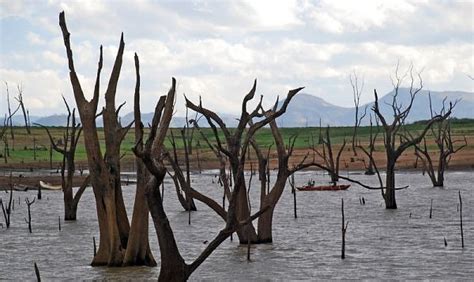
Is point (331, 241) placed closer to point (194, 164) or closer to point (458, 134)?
point (194, 164)

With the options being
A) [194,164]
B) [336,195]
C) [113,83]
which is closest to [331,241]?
[113,83]

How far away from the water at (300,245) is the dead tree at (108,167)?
525mm

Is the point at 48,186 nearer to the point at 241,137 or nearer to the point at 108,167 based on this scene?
A: the point at 241,137

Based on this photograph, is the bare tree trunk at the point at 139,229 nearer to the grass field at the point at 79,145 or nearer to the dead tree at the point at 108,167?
the dead tree at the point at 108,167

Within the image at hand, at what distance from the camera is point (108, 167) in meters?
18.2

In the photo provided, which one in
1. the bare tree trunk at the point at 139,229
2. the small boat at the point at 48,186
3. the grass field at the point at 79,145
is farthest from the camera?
the grass field at the point at 79,145

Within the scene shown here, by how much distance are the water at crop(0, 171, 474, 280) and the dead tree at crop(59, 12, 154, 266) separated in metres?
0.53

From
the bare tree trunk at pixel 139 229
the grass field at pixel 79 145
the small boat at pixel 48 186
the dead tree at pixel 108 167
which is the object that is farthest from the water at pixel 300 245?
the grass field at pixel 79 145

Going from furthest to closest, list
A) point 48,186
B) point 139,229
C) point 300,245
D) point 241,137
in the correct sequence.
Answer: point 48,186
point 300,245
point 241,137
point 139,229

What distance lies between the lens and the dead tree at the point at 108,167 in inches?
698

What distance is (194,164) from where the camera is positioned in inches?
3009

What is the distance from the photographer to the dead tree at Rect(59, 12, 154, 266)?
58.2 ft

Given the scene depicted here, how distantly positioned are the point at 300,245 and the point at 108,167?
795 cm

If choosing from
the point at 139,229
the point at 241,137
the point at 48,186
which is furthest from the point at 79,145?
the point at 139,229
